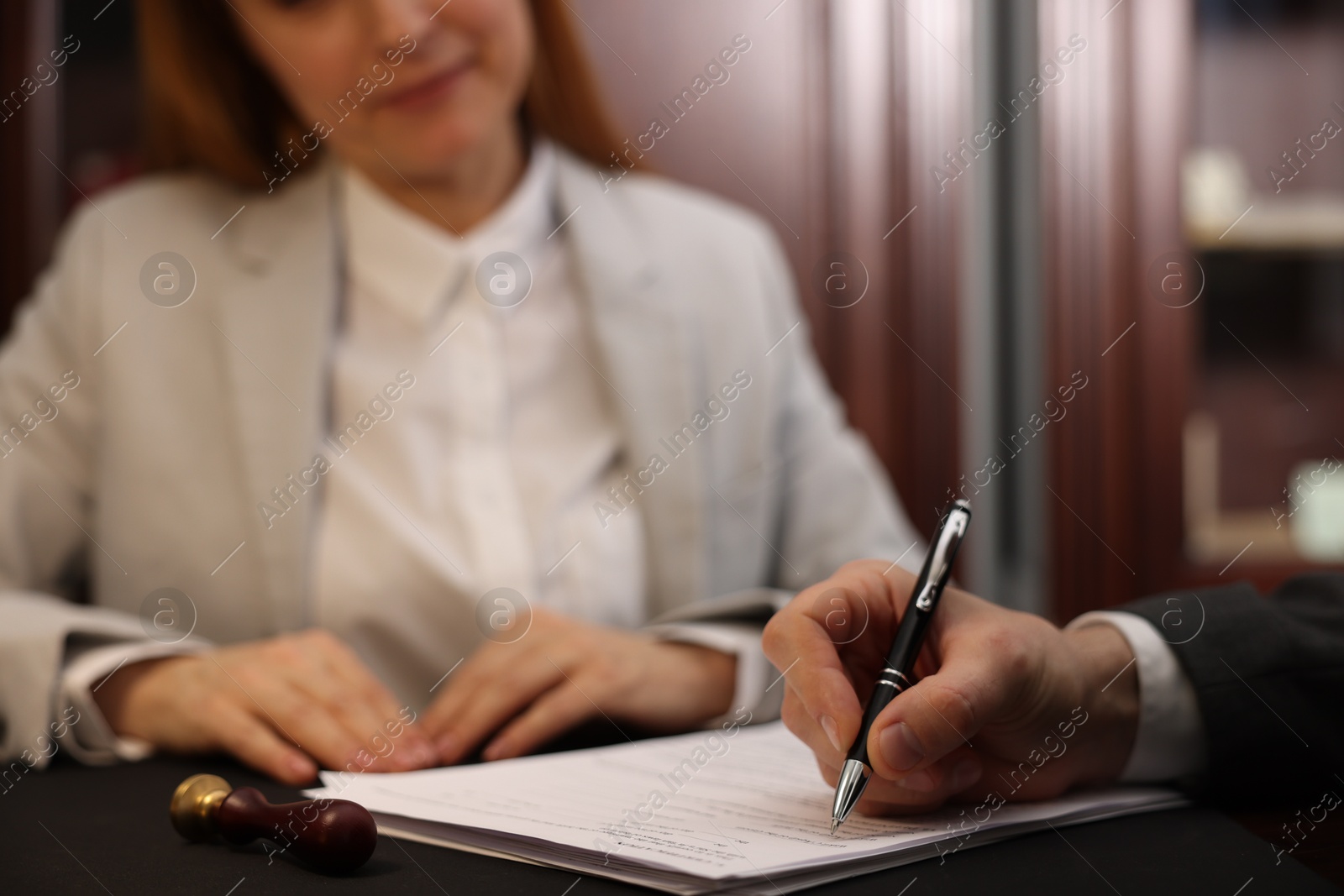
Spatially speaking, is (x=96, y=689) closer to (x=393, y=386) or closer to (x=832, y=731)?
(x=393, y=386)

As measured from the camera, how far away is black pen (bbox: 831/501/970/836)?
1.39 feet

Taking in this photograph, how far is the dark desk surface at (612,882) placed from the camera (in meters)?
0.38

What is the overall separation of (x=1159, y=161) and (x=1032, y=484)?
48 cm

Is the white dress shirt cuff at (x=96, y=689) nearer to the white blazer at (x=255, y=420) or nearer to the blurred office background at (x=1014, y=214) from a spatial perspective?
the white blazer at (x=255, y=420)

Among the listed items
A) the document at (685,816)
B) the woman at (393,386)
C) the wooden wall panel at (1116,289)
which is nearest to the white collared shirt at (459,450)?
the woman at (393,386)

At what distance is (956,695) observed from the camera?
414 mm

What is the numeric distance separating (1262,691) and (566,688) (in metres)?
0.38

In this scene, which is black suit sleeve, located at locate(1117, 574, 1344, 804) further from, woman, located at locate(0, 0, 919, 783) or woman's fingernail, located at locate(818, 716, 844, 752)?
woman, located at locate(0, 0, 919, 783)

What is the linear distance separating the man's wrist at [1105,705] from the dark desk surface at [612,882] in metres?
0.03

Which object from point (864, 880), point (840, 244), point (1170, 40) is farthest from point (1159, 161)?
point (864, 880)

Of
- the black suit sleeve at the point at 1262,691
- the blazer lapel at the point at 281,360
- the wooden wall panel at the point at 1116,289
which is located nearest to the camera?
the black suit sleeve at the point at 1262,691

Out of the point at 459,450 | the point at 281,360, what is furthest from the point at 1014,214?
the point at 281,360

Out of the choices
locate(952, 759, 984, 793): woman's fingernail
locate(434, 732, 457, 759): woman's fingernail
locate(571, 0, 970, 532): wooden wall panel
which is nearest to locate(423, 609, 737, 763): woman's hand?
locate(434, 732, 457, 759): woman's fingernail

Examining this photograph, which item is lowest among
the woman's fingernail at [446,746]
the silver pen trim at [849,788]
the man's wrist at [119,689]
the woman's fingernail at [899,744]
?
the silver pen trim at [849,788]
